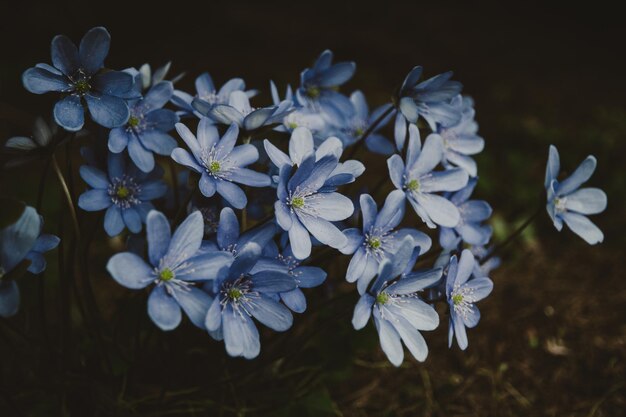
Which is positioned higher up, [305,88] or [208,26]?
[305,88]

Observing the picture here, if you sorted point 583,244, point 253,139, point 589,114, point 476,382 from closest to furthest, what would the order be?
1. point 253,139
2. point 476,382
3. point 583,244
4. point 589,114

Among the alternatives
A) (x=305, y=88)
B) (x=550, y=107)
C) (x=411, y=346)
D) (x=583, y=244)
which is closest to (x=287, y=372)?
(x=411, y=346)

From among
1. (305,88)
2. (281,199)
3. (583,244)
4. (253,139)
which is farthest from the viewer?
(583,244)

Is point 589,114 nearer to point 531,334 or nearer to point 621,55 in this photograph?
point 621,55

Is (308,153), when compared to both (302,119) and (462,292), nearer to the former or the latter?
(302,119)

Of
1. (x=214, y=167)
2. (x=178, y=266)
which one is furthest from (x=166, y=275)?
(x=214, y=167)

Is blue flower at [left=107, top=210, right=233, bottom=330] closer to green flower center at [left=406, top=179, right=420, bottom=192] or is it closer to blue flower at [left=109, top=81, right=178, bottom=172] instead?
blue flower at [left=109, top=81, right=178, bottom=172]

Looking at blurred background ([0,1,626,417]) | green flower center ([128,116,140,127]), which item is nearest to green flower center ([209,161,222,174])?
green flower center ([128,116,140,127])
